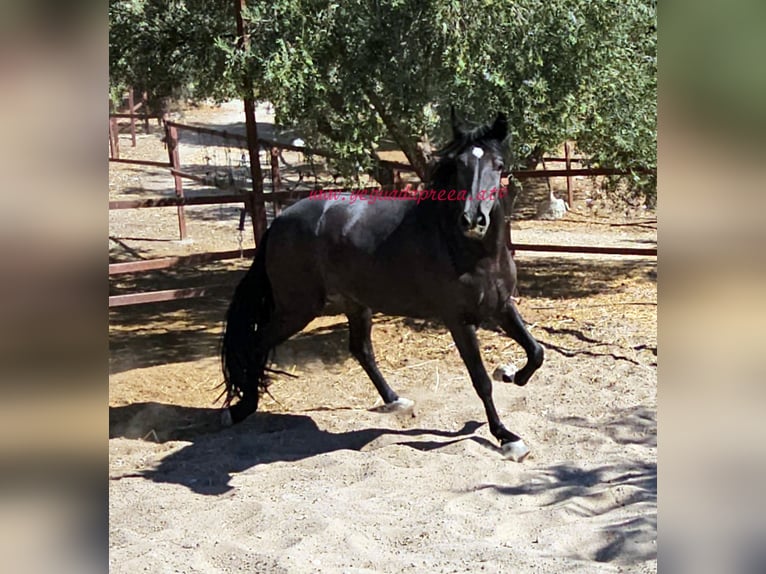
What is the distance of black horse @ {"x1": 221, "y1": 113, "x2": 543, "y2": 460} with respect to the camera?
4.33 m

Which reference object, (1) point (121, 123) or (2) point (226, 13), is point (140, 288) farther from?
(1) point (121, 123)

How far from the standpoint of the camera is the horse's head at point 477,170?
406 centimetres

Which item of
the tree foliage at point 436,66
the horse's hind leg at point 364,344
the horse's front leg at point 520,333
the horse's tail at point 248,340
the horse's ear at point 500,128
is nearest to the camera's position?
the horse's ear at point 500,128

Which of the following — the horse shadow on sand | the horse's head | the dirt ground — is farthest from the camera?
the horse shadow on sand

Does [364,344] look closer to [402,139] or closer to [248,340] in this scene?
[248,340]

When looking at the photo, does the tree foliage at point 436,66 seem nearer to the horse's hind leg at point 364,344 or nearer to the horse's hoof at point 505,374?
the horse's hind leg at point 364,344

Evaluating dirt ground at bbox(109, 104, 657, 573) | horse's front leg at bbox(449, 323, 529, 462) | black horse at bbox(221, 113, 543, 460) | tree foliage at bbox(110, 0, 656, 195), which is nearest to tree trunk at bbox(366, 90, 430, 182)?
tree foliage at bbox(110, 0, 656, 195)

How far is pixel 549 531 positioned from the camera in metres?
3.39

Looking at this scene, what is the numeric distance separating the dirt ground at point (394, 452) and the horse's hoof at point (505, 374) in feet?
0.26

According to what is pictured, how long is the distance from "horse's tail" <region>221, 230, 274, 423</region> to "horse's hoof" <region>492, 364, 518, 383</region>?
1.49 m

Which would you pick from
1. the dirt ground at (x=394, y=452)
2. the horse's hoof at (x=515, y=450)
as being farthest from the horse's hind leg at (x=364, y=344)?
the horse's hoof at (x=515, y=450)

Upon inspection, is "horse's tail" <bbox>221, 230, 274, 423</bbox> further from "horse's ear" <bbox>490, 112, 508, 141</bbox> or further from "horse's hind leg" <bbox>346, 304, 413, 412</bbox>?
"horse's ear" <bbox>490, 112, 508, 141</bbox>
